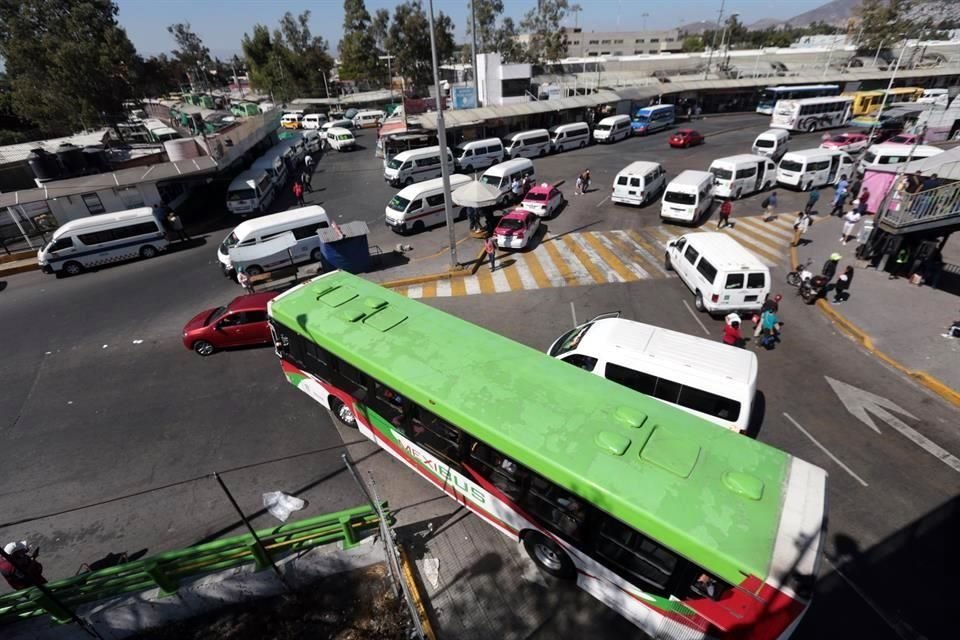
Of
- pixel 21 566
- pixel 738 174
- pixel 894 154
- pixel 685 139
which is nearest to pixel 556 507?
pixel 21 566

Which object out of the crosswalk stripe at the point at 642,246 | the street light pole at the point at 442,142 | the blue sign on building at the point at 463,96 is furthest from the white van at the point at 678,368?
the blue sign on building at the point at 463,96

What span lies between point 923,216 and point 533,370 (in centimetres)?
1776

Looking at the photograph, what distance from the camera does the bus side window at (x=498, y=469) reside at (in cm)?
687

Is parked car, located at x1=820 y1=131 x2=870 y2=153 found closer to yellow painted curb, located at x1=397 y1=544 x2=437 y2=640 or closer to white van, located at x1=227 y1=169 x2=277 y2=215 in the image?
yellow painted curb, located at x1=397 y1=544 x2=437 y2=640

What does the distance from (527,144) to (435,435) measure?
116 feet

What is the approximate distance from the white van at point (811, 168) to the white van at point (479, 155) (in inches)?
808

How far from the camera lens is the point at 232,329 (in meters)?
13.6

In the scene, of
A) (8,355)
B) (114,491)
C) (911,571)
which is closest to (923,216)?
(911,571)

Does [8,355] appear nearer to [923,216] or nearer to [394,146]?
[394,146]

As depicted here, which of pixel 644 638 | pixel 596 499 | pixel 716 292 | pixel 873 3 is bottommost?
pixel 644 638

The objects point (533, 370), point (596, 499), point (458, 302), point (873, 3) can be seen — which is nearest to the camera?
point (596, 499)

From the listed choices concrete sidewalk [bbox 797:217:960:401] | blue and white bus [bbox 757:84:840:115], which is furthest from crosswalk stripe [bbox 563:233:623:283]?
blue and white bus [bbox 757:84:840:115]

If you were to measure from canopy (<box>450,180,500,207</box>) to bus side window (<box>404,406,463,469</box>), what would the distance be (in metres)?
15.2

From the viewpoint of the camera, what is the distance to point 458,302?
→ 55.4ft
